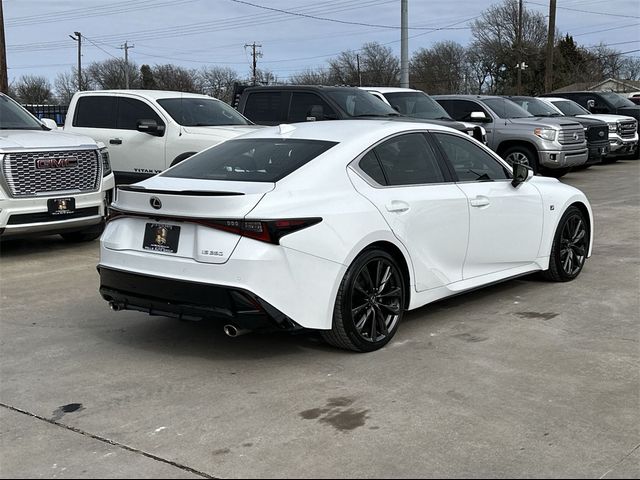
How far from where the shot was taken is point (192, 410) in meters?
4.15

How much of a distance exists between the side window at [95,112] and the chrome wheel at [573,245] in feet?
24.1

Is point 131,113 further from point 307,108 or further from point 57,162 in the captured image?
point 57,162

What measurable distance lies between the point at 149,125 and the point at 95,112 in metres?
1.58

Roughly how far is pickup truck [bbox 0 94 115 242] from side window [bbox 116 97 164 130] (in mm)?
1892

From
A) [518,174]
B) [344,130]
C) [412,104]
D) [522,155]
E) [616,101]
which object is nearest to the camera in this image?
[344,130]

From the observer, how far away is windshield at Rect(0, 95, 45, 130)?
957cm

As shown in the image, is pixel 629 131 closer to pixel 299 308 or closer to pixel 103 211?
pixel 103 211

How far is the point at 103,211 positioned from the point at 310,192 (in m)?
5.10

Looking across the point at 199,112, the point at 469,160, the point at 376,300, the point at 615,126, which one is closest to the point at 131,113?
the point at 199,112

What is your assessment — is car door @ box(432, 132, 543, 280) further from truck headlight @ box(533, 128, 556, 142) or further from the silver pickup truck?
truck headlight @ box(533, 128, 556, 142)

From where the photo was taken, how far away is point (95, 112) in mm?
11898

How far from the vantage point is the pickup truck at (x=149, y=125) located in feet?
35.6

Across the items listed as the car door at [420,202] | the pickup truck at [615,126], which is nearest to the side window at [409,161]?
the car door at [420,202]

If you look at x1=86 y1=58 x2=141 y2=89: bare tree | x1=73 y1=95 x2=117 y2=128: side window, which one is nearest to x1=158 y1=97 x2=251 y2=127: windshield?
x1=73 y1=95 x2=117 y2=128: side window
